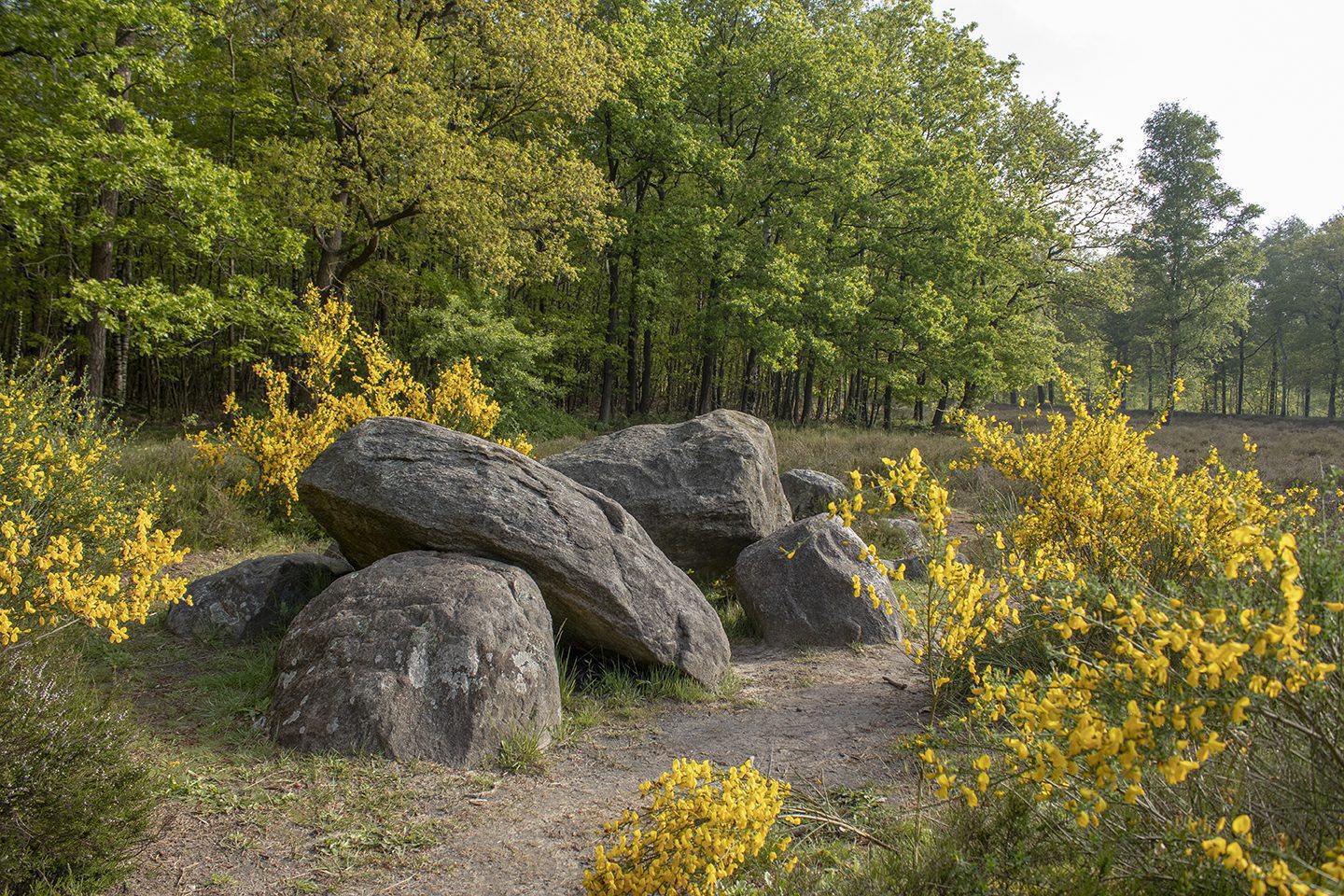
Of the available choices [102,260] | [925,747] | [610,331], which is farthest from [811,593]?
[610,331]

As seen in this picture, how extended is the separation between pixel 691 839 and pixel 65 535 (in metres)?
4.95

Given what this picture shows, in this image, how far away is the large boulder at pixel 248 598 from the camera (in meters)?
6.09

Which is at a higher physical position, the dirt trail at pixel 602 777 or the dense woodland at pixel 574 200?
the dense woodland at pixel 574 200

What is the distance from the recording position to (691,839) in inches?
104

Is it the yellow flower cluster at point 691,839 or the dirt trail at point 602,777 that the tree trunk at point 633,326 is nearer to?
the dirt trail at point 602,777

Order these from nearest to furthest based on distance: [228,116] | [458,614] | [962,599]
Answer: [962,599] → [458,614] → [228,116]

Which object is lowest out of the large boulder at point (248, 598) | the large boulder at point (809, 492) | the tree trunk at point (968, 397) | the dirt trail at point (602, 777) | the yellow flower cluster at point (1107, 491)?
the dirt trail at point (602, 777)

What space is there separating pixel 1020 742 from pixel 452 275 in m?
19.7

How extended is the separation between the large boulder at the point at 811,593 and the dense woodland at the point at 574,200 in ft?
37.5

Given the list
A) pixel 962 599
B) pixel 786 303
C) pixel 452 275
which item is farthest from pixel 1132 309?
pixel 962 599

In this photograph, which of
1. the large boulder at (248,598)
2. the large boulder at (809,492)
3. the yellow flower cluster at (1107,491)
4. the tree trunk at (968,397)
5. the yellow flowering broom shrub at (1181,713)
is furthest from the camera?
the tree trunk at (968,397)

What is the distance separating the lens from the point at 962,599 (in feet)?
11.2

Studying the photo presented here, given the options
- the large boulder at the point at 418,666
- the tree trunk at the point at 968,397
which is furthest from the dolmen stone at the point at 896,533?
the tree trunk at the point at 968,397

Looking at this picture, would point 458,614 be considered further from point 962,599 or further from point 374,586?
point 962,599
